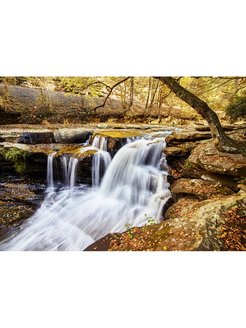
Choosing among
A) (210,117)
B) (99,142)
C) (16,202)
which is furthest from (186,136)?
(16,202)

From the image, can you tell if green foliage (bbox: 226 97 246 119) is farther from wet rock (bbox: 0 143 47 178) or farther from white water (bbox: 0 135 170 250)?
wet rock (bbox: 0 143 47 178)

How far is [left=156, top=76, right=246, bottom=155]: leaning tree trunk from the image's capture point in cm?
284

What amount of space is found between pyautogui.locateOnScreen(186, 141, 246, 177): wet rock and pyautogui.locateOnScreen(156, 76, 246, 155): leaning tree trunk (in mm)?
81

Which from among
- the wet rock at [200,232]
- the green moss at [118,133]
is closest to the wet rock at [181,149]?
the green moss at [118,133]

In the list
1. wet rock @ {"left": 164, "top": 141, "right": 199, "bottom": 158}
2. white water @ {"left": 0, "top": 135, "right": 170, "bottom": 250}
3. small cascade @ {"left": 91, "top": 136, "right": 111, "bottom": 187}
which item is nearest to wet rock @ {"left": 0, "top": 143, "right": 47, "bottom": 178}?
white water @ {"left": 0, "top": 135, "right": 170, "bottom": 250}

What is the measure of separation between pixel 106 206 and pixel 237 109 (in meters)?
2.09

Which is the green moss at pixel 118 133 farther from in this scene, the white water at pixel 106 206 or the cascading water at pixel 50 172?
the cascading water at pixel 50 172

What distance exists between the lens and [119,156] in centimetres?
333

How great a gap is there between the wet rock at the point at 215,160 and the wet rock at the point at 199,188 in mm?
176

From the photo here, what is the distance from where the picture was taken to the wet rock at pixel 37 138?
332 cm

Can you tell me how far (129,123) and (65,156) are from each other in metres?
1.05

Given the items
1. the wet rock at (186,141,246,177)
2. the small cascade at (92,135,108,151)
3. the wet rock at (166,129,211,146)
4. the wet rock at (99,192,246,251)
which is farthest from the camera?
the small cascade at (92,135,108,151)

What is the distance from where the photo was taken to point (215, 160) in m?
2.95
